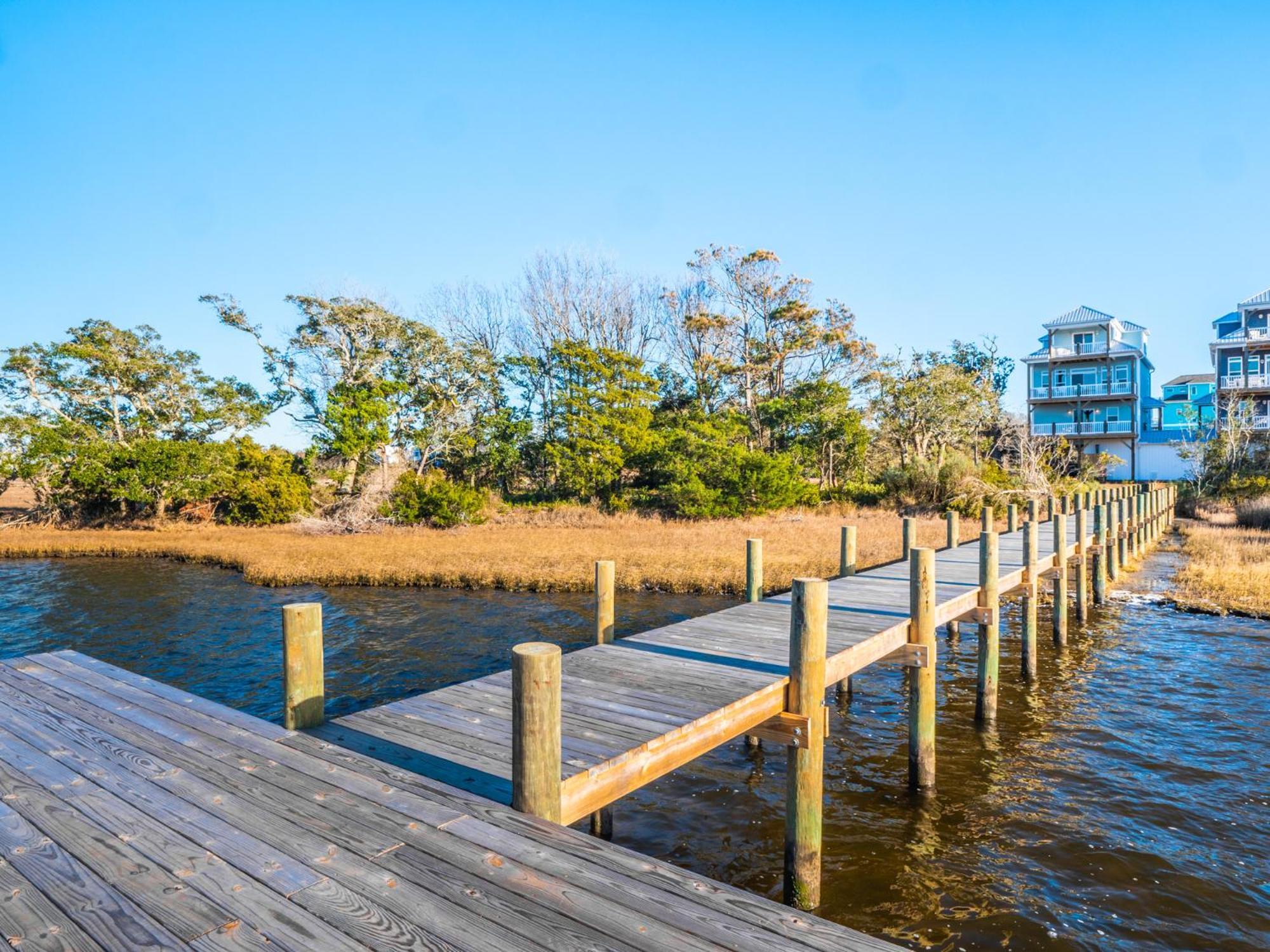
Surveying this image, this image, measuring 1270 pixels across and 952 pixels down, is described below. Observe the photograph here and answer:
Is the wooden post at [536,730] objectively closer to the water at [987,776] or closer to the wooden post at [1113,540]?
the water at [987,776]

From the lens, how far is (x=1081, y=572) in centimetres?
1527

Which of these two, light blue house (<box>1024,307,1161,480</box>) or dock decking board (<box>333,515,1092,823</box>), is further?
light blue house (<box>1024,307,1161,480</box>)

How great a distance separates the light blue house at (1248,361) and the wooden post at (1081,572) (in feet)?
107

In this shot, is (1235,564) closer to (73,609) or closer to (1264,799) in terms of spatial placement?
(1264,799)

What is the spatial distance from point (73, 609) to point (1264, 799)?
21.1m

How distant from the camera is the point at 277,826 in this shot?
3.66m

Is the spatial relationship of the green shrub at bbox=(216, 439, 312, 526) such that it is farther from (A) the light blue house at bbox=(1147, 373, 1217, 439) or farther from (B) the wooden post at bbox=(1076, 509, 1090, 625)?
(A) the light blue house at bbox=(1147, 373, 1217, 439)

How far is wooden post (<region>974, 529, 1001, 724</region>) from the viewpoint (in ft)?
31.7

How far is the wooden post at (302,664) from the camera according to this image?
4.96 m

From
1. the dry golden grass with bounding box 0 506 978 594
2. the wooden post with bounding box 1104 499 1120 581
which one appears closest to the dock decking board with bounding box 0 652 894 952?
the dry golden grass with bounding box 0 506 978 594

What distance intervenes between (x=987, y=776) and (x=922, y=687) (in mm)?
1312

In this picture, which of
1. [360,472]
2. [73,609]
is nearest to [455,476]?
[360,472]

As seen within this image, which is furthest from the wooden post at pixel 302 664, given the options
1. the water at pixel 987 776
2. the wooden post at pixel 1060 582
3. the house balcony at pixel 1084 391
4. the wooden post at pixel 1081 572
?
the house balcony at pixel 1084 391

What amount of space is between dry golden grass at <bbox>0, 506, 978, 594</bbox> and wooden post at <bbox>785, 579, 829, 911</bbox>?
452 inches
